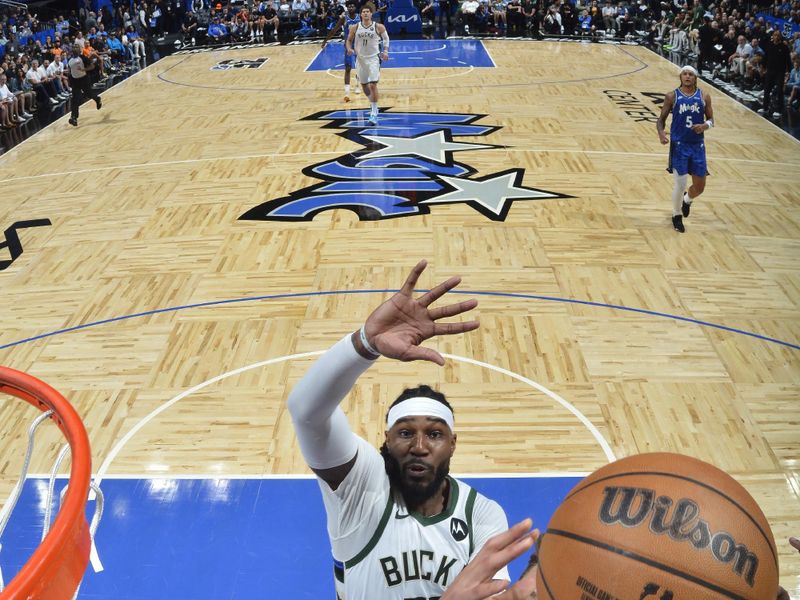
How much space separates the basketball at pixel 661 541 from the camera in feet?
5.52

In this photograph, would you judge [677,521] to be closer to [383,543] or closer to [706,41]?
[383,543]

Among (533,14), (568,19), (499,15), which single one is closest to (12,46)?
(499,15)

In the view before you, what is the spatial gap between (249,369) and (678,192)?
544cm

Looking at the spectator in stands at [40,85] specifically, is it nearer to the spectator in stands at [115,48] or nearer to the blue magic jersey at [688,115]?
the spectator in stands at [115,48]

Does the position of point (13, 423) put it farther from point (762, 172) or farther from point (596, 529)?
point (762, 172)

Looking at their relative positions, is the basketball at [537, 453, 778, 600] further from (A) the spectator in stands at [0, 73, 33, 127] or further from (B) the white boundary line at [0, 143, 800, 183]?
(A) the spectator in stands at [0, 73, 33, 127]

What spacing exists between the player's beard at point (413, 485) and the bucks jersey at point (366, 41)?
12.0m

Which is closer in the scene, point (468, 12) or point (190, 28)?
point (468, 12)

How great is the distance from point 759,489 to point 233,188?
7925 mm

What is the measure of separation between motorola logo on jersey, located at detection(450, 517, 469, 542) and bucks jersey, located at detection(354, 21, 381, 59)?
12121 millimetres

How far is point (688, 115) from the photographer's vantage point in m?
8.67

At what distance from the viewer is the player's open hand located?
2300mm

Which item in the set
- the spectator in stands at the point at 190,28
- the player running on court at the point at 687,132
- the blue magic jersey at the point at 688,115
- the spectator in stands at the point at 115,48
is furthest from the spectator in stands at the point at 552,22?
the blue magic jersey at the point at 688,115

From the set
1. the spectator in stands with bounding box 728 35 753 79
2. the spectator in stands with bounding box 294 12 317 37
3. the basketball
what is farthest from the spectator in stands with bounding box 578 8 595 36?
the basketball
